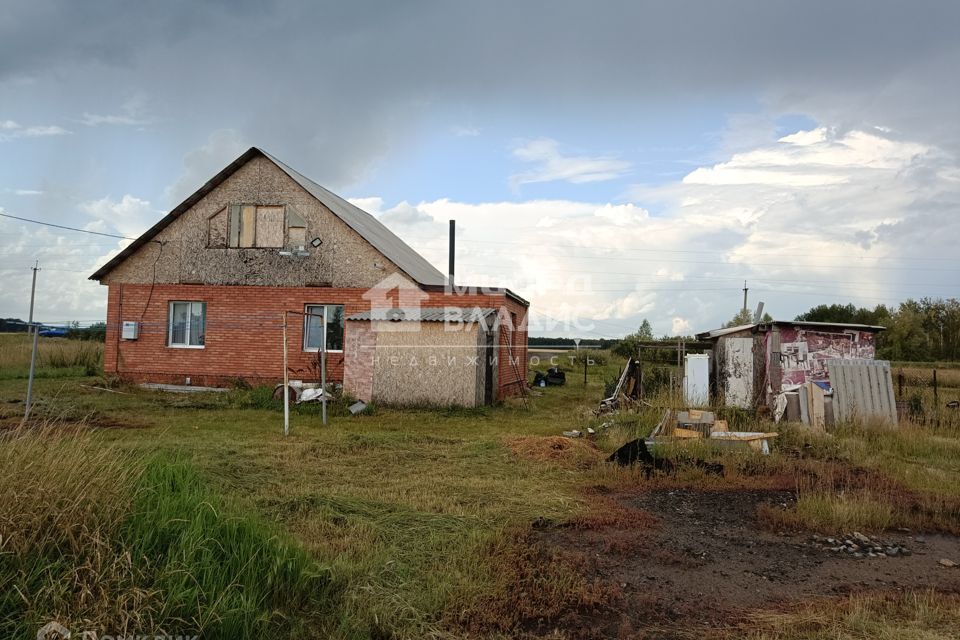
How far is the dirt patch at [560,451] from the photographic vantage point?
328 inches

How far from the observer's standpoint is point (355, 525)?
5.16 m

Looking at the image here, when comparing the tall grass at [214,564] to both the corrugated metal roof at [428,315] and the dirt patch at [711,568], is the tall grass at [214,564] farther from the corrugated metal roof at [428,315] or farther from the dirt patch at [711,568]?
the corrugated metal roof at [428,315]

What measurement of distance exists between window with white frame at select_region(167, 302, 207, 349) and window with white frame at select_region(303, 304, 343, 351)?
8.95ft

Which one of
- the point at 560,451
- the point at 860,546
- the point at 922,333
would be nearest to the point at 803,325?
the point at 560,451

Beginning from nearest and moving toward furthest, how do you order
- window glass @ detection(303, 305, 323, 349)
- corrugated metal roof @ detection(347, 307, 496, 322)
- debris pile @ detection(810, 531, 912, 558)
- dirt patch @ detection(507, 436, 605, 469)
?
debris pile @ detection(810, 531, 912, 558)
dirt patch @ detection(507, 436, 605, 469)
corrugated metal roof @ detection(347, 307, 496, 322)
window glass @ detection(303, 305, 323, 349)

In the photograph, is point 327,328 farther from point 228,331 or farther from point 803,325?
point 803,325

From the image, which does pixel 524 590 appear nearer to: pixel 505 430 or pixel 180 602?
pixel 180 602

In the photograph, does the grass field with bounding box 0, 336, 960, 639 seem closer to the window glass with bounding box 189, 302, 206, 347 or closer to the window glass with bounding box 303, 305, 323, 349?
the window glass with bounding box 303, 305, 323, 349

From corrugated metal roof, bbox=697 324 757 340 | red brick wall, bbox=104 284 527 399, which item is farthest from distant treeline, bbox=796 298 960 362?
red brick wall, bbox=104 284 527 399

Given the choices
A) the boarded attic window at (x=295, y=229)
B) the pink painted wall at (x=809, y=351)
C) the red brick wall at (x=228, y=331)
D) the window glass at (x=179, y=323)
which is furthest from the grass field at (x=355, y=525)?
the boarded attic window at (x=295, y=229)

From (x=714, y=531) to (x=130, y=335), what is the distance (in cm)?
1479

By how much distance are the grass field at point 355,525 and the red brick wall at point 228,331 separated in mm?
6062

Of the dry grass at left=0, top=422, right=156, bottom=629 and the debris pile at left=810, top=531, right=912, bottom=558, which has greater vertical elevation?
the dry grass at left=0, top=422, right=156, bottom=629

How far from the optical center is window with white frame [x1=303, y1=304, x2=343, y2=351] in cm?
1520
